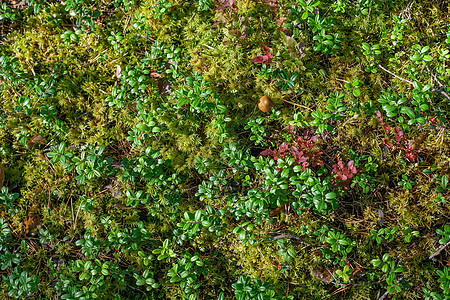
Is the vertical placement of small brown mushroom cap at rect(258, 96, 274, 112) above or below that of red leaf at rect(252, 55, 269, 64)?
below

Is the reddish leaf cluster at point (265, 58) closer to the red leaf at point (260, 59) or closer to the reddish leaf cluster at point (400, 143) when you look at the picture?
the red leaf at point (260, 59)

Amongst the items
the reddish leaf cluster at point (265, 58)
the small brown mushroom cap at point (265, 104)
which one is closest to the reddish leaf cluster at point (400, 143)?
the small brown mushroom cap at point (265, 104)

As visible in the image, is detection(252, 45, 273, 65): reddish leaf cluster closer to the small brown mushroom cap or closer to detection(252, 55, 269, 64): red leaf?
detection(252, 55, 269, 64): red leaf

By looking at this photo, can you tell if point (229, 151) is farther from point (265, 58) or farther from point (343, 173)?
point (343, 173)

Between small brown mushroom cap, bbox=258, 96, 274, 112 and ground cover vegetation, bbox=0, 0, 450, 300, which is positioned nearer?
ground cover vegetation, bbox=0, 0, 450, 300

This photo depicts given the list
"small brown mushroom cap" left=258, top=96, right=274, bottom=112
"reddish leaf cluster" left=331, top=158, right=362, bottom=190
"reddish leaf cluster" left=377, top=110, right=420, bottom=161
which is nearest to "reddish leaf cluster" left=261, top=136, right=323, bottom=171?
"reddish leaf cluster" left=331, top=158, right=362, bottom=190

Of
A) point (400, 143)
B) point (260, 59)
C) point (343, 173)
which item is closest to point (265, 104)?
point (260, 59)
